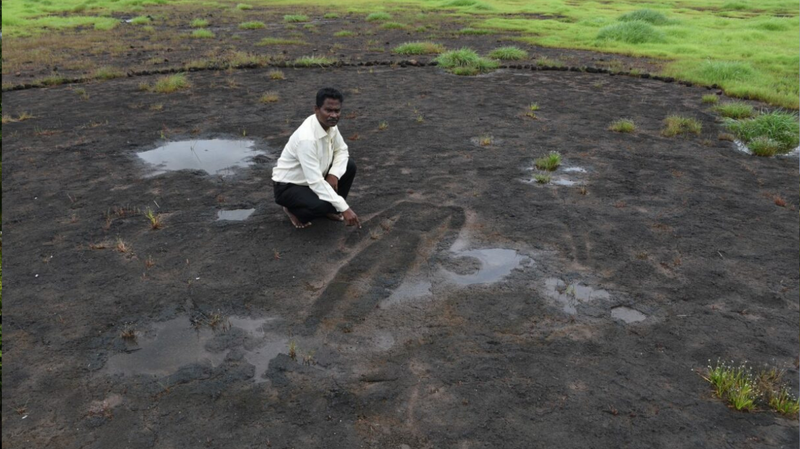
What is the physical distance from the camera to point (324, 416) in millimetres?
3670

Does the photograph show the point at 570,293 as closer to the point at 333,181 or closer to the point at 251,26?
the point at 333,181

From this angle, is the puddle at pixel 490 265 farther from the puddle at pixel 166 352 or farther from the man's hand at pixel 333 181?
the puddle at pixel 166 352

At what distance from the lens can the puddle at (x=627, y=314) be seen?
468 cm

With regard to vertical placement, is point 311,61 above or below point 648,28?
above

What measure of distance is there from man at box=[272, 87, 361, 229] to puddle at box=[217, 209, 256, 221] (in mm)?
533

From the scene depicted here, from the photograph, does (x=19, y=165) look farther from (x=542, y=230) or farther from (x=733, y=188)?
(x=733, y=188)

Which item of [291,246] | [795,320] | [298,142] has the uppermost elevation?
[298,142]

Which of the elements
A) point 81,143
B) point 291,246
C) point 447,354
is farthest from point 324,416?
point 81,143

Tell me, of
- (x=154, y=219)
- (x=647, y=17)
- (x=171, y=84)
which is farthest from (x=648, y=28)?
(x=154, y=219)

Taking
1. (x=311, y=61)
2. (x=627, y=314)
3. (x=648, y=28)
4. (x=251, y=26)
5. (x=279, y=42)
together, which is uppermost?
(x=251, y=26)

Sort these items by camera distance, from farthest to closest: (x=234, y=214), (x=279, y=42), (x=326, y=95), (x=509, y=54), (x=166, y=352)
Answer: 1. (x=279, y=42)
2. (x=509, y=54)
3. (x=234, y=214)
4. (x=326, y=95)
5. (x=166, y=352)

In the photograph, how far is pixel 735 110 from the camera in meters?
10.4

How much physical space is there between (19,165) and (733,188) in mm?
10182

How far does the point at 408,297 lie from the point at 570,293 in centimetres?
148
